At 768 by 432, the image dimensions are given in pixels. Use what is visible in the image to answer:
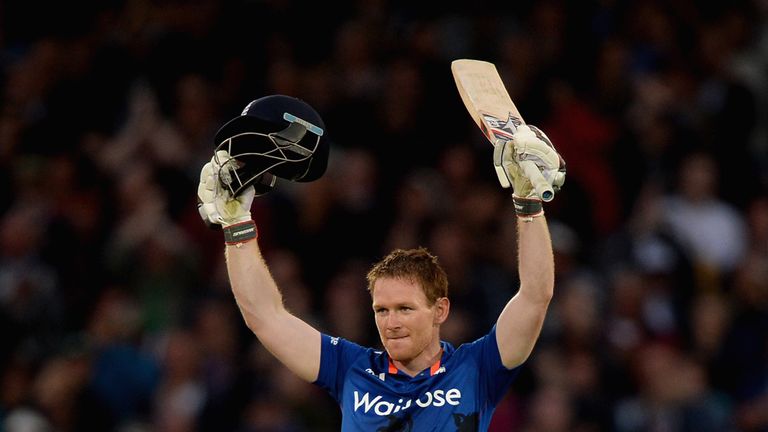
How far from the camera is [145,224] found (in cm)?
1105

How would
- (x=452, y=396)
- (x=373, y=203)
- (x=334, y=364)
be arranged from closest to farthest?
(x=452, y=396) → (x=334, y=364) → (x=373, y=203)

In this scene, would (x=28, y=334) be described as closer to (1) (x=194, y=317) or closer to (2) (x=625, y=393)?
(1) (x=194, y=317)

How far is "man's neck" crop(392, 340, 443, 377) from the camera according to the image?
6017 millimetres

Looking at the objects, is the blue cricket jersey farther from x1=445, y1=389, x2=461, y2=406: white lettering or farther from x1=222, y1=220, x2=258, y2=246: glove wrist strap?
x1=222, y1=220, x2=258, y2=246: glove wrist strap

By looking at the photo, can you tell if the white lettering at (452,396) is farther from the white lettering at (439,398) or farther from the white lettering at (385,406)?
the white lettering at (385,406)

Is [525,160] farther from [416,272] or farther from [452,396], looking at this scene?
[452,396]

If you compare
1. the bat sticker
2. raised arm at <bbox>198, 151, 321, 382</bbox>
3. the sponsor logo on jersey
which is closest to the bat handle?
the bat sticker

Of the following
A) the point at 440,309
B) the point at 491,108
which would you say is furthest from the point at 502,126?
the point at 440,309

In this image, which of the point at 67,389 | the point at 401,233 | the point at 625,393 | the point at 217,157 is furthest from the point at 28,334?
the point at 217,157

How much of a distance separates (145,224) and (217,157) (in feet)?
16.7

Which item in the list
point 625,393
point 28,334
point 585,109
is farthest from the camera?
point 585,109

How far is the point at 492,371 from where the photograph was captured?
592 centimetres

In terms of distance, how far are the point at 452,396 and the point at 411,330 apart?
1.02 ft

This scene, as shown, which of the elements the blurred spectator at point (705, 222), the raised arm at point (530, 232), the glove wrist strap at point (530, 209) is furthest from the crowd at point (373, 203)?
the glove wrist strap at point (530, 209)
